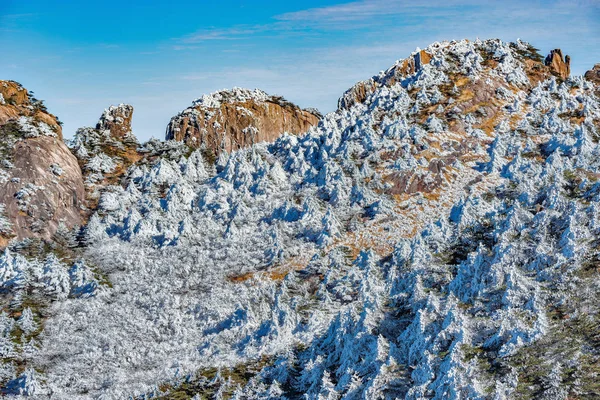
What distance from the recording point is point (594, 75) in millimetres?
111375

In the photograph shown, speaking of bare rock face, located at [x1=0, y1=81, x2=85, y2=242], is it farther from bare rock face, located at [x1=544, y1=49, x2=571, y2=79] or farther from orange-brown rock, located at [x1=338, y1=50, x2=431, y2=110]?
bare rock face, located at [x1=544, y1=49, x2=571, y2=79]

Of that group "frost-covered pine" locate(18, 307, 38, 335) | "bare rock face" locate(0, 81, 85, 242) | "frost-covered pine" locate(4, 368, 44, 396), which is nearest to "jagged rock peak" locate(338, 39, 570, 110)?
"bare rock face" locate(0, 81, 85, 242)

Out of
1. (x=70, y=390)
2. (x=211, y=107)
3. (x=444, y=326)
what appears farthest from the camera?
(x=211, y=107)

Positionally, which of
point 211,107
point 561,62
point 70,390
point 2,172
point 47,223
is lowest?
point 70,390

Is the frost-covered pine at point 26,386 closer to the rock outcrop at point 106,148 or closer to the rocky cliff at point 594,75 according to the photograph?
the rock outcrop at point 106,148

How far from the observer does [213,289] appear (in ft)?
230

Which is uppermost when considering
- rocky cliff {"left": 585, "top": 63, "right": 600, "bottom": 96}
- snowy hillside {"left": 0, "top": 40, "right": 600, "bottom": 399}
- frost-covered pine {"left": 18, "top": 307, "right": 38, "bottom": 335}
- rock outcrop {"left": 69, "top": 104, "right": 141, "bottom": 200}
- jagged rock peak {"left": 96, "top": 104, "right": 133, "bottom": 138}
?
rocky cliff {"left": 585, "top": 63, "right": 600, "bottom": 96}

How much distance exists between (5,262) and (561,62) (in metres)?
104

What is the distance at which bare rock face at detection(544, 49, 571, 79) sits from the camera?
113675 mm

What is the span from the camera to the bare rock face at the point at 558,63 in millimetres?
113675

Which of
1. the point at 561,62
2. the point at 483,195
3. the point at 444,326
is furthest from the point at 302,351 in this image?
the point at 561,62

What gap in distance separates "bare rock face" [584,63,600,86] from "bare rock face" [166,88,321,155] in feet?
179

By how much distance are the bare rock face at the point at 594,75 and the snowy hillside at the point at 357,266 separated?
23.7ft

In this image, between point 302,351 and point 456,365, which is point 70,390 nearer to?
point 302,351
